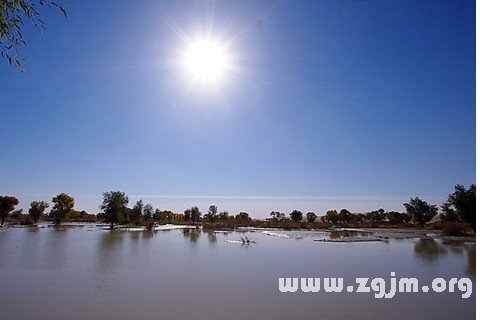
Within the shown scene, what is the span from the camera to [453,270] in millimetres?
17062

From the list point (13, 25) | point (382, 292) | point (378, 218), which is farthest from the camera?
point (378, 218)

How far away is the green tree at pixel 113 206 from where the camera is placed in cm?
5794

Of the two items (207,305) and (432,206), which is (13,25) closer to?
(207,305)

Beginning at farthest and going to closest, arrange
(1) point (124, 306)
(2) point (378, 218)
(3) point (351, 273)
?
(2) point (378, 218)
(3) point (351, 273)
(1) point (124, 306)

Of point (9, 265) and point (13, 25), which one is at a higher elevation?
point (13, 25)

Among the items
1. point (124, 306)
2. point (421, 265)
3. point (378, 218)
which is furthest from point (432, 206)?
point (124, 306)

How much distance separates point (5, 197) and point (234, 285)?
69043 millimetres

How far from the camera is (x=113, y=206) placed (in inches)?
2275

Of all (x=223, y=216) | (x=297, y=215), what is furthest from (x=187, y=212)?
(x=297, y=215)

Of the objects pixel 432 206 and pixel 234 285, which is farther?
pixel 432 206

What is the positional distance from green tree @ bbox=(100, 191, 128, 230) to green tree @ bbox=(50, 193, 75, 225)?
1590 centimetres

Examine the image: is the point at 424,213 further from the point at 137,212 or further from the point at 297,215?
the point at 137,212

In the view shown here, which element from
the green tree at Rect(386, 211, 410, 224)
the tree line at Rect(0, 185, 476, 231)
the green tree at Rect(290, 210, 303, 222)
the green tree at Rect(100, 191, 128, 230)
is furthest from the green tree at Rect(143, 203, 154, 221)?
the green tree at Rect(386, 211, 410, 224)

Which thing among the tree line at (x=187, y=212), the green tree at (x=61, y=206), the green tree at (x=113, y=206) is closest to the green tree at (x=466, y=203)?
the tree line at (x=187, y=212)
